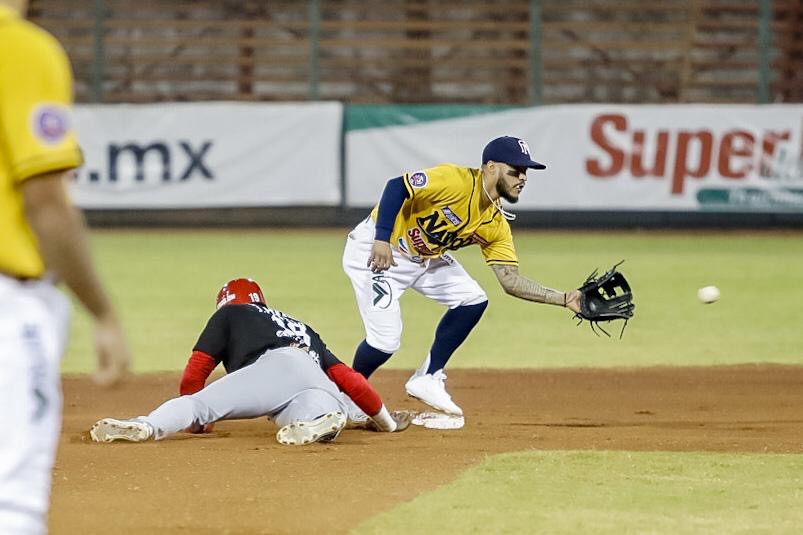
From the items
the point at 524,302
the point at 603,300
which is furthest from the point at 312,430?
the point at 524,302

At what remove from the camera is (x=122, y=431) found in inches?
251

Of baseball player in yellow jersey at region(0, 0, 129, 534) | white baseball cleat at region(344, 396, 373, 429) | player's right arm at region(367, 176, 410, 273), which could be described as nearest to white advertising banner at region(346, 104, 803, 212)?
player's right arm at region(367, 176, 410, 273)

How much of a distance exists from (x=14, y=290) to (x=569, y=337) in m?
9.09

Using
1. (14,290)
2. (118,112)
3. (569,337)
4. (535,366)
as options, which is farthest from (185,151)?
(14,290)

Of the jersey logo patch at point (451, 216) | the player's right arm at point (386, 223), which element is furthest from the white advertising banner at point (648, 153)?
the player's right arm at point (386, 223)

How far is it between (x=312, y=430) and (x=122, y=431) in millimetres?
897

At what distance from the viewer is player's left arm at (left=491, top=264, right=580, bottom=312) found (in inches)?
280

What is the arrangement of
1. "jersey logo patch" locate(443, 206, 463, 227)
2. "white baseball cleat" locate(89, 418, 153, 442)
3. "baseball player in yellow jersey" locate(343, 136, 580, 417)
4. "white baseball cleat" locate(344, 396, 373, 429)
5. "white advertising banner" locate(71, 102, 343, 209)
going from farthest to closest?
1. "white advertising banner" locate(71, 102, 343, 209)
2. "jersey logo patch" locate(443, 206, 463, 227)
3. "baseball player in yellow jersey" locate(343, 136, 580, 417)
4. "white baseball cleat" locate(344, 396, 373, 429)
5. "white baseball cleat" locate(89, 418, 153, 442)

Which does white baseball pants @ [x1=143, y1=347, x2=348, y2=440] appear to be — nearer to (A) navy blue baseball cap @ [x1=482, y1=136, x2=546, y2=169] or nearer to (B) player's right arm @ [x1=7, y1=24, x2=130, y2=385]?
(A) navy blue baseball cap @ [x1=482, y1=136, x2=546, y2=169]

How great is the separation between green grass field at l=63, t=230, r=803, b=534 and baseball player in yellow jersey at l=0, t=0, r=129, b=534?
2.11 meters

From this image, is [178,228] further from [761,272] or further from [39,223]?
[39,223]

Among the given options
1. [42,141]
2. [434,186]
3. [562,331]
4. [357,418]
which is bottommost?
[562,331]

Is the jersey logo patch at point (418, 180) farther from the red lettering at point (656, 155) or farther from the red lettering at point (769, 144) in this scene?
the red lettering at point (769, 144)

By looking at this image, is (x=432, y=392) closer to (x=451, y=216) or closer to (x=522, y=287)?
(x=522, y=287)
